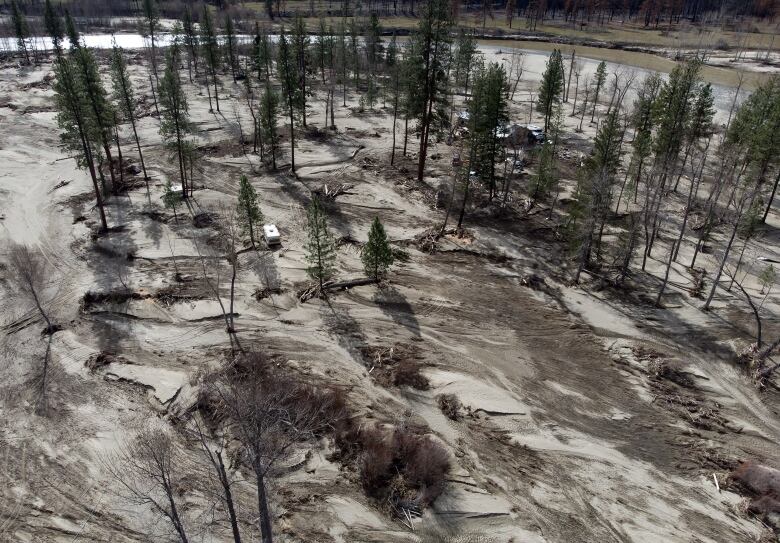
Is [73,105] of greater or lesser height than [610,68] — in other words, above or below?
above

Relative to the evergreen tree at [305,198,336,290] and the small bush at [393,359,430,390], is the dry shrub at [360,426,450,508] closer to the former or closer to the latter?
the small bush at [393,359,430,390]

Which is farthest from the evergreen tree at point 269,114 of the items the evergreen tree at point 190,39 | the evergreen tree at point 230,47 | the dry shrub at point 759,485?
the evergreen tree at point 190,39

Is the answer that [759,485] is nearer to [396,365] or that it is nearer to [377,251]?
[396,365]

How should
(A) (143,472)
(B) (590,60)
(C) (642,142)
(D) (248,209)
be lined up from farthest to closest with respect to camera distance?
(B) (590,60), (C) (642,142), (D) (248,209), (A) (143,472)

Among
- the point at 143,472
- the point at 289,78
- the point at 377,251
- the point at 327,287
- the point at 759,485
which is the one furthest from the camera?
the point at 289,78

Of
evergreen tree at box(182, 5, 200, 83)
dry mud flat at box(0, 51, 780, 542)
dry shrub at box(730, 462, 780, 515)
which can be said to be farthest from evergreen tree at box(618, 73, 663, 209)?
evergreen tree at box(182, 5, 200, 83)

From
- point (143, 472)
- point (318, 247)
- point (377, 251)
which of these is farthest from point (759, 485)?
point (143, 472)

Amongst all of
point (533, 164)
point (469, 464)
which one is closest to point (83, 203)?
point (469, 464)
